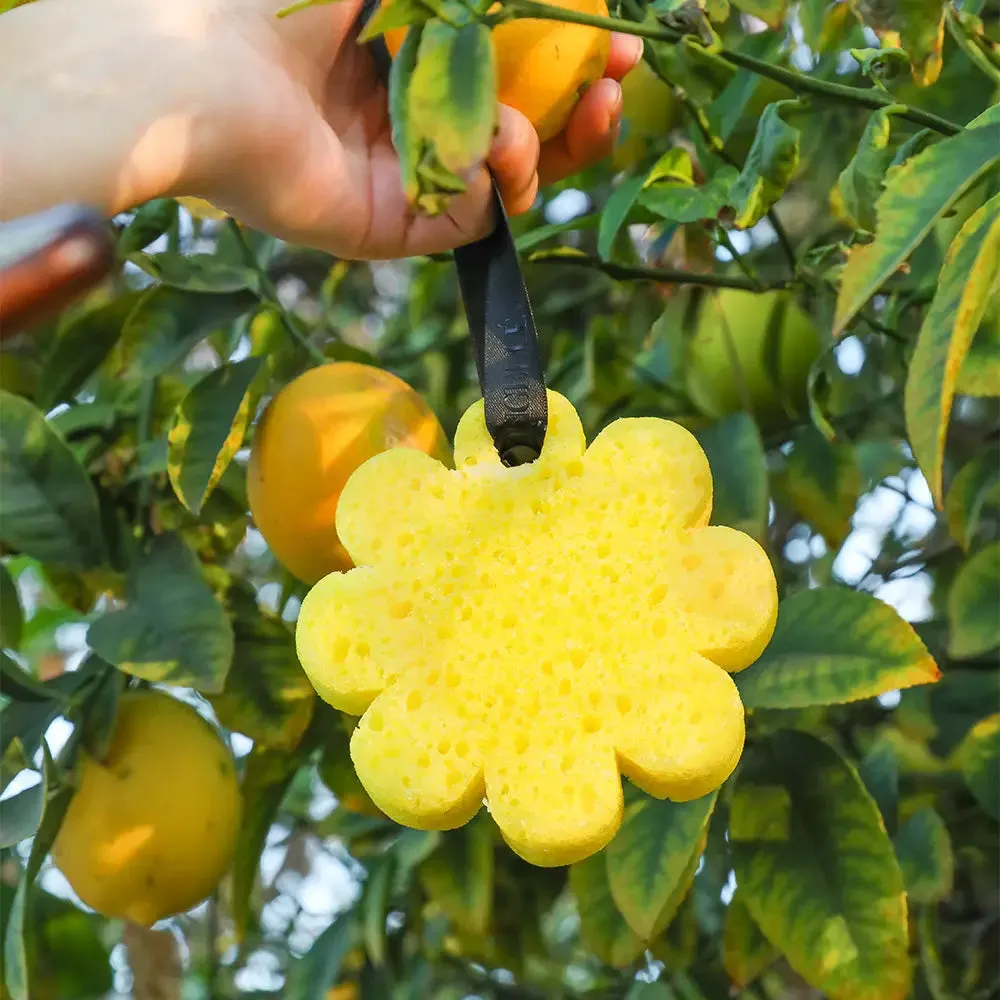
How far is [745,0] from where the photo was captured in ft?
2.68

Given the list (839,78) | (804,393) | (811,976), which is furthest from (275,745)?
(839,78)

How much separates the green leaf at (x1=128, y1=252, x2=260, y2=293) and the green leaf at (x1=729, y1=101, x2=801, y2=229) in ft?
1.13

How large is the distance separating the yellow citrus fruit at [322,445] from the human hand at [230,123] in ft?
0.48

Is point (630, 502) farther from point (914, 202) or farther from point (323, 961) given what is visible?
point (323, 961)

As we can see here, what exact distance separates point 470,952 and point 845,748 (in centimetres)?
43

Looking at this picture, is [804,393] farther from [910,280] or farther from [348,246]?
[348,246]

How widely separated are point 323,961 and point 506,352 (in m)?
0.75

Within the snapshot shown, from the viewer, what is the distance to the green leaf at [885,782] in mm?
908

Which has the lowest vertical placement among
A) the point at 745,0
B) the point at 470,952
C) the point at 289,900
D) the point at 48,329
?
the point at 289,900

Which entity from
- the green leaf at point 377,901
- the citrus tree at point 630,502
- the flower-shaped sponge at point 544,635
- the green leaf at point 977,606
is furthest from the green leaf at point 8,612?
the green leaf at point 977,606

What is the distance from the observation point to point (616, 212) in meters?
0.80

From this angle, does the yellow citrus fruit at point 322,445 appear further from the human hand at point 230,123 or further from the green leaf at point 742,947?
the green leaf at point 742,947

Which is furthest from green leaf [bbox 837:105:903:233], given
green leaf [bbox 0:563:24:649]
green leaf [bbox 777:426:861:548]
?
green leaf [bbox 0:563:24:649]

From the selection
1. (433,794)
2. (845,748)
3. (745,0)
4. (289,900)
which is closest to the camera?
(433,794)
